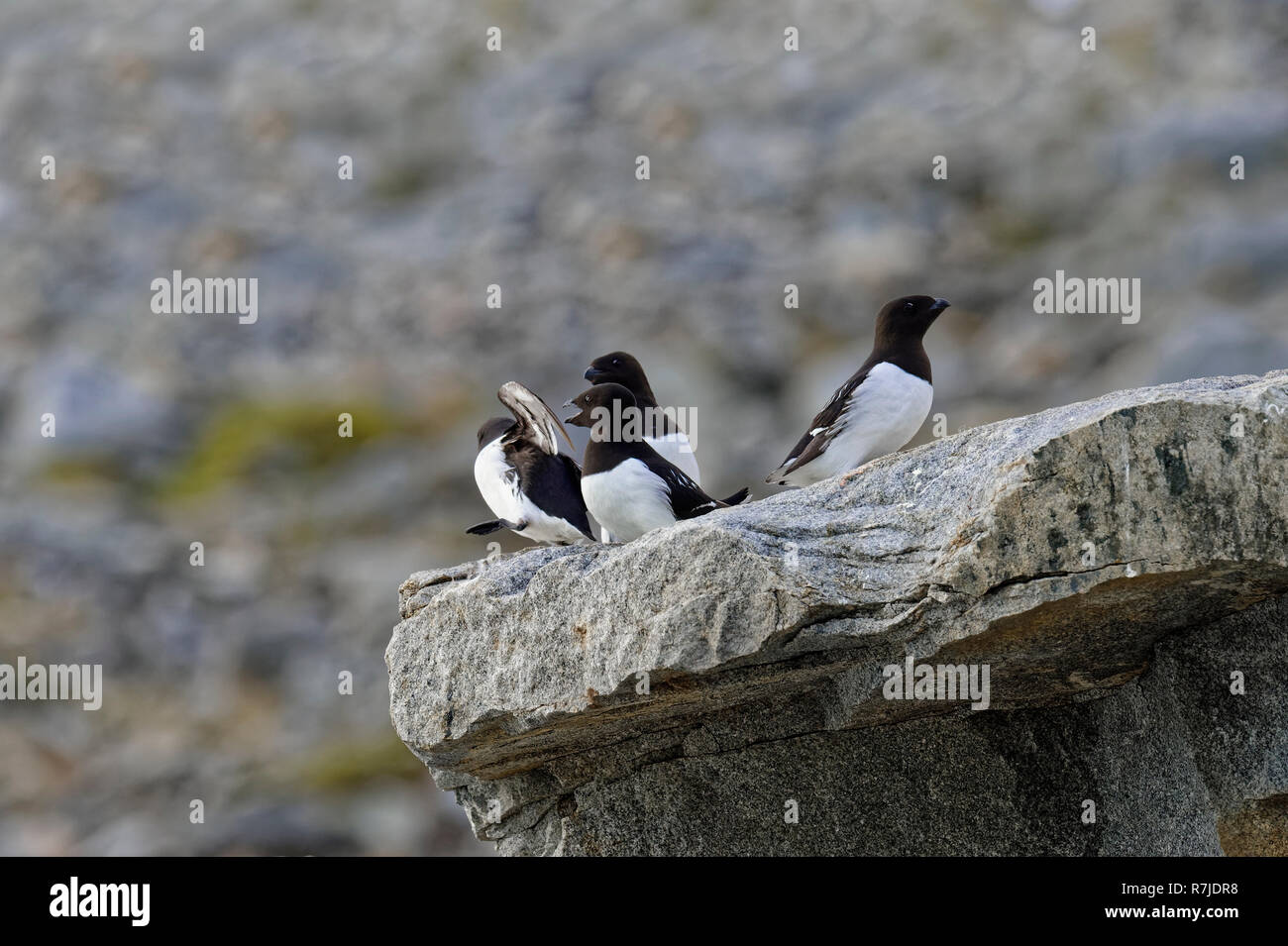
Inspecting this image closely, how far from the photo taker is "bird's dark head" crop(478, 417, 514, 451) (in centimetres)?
717

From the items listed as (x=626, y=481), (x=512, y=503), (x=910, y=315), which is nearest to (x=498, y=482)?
(x=512, y=503)

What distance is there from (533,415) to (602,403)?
0.69 m

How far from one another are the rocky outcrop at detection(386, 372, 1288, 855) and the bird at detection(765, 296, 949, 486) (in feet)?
4.09

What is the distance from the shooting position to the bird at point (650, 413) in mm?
6801

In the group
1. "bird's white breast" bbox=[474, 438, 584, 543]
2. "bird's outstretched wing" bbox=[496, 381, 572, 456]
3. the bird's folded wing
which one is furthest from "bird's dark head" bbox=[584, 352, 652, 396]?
the bird's folded wing

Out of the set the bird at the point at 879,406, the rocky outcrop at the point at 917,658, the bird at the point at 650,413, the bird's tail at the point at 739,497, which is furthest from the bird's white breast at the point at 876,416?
the rocky outcrop at the point at 917,658

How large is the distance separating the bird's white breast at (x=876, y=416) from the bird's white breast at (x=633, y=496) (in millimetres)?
1120

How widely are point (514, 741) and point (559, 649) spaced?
1.96 feet

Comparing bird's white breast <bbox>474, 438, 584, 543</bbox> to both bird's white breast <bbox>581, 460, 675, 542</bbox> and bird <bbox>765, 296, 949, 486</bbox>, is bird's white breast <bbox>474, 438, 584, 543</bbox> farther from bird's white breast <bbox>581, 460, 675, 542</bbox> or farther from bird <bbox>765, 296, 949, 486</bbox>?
bird <bbox>765, 296, 949, 486</bbox>

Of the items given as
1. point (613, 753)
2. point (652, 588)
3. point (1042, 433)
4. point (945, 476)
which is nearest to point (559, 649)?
point (652, 588)

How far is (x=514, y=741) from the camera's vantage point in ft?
17.8

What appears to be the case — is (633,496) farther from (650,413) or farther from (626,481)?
(650,413)

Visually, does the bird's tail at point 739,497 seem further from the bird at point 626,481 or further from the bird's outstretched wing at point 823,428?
the bird at point 626,481

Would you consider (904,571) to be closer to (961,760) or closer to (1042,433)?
(1042,433)
